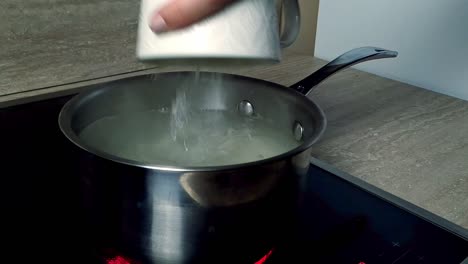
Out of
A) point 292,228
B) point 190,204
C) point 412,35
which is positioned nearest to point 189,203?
point 190,204

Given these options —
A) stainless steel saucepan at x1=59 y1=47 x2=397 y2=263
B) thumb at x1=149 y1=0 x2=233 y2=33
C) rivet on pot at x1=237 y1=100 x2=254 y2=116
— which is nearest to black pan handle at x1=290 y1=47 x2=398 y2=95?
rivet on pot at x1=237 y1=100 x2=254 y2=116

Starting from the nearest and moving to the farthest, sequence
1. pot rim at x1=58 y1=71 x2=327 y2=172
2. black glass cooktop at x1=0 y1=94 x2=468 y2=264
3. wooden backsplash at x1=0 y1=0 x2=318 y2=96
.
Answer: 1. pot rim at x1=58 y1=71 x2=327 y2=172
2. black glass cooktop at x1=0 y1=94 x2=468 y2=264
3. wooden backsplash at x1=0 y1=0 x2=318 y2=96

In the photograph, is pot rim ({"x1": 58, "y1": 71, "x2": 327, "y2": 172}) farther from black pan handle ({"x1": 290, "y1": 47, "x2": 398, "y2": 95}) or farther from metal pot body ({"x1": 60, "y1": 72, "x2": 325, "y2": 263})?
black pan handle ({"x1": 290, "y1": 47, "x2": 398, "y2": 95})

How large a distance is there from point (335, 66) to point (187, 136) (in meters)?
0.25

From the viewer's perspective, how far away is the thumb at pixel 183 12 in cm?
39

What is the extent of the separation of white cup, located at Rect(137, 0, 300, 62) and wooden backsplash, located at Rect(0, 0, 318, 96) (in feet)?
1.27

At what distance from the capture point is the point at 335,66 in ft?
2.30

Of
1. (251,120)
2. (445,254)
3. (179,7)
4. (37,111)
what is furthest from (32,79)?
(445,254)

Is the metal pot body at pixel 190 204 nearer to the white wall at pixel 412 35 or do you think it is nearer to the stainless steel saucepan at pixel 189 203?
the stainless steel saucepan at pixel 189 203

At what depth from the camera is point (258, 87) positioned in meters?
0.59

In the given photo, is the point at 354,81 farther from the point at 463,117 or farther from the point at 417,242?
the point at 417,242

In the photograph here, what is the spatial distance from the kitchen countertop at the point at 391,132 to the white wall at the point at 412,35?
0.03 meters

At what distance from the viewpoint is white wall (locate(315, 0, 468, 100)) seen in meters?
0.90

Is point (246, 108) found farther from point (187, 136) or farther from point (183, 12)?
point (183, 12)
